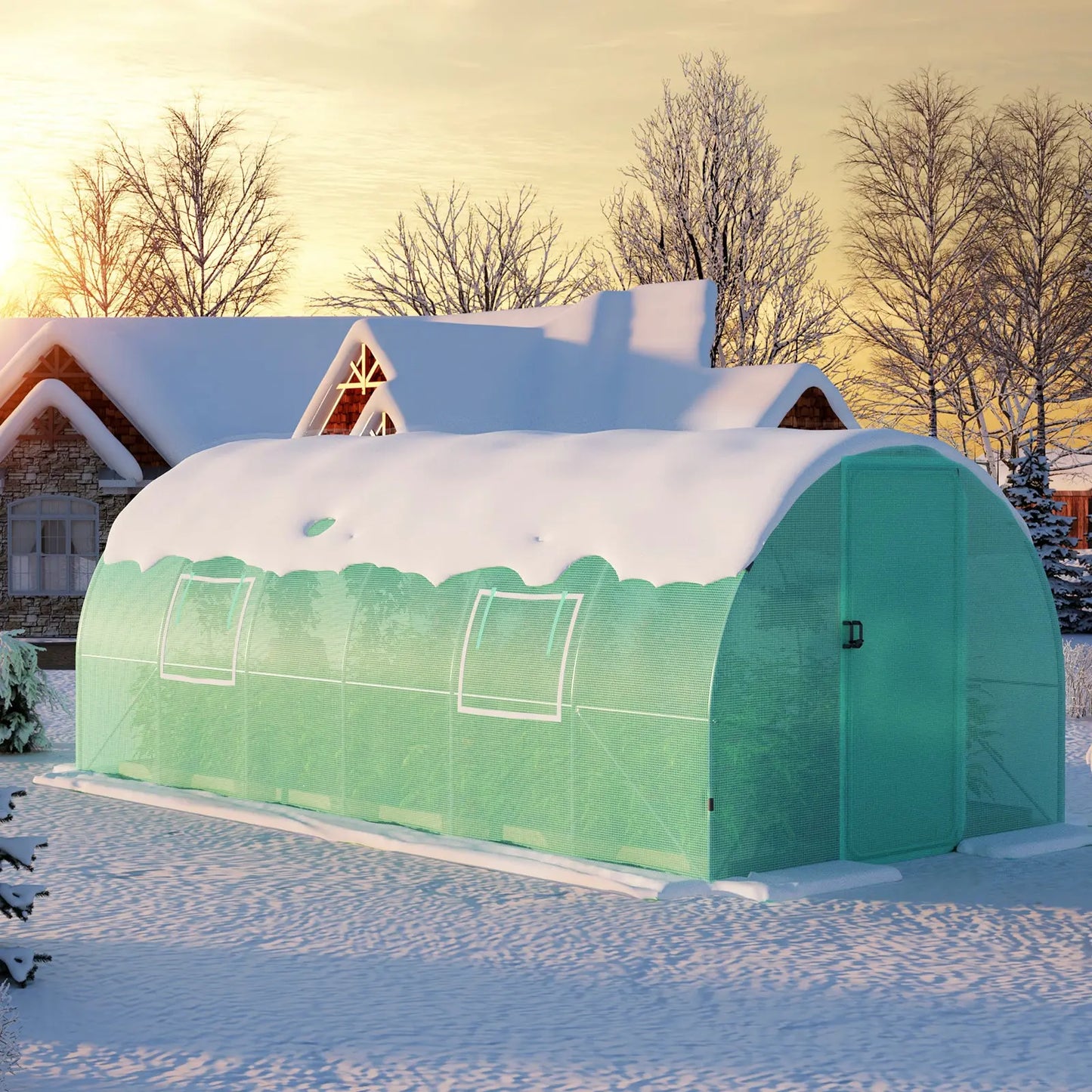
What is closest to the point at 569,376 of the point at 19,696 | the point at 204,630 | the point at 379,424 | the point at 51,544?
the point at 379,424

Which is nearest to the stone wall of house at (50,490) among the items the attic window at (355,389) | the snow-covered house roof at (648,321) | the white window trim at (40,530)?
the white window trim at (40,530)

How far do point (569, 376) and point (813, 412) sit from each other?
14.2ft

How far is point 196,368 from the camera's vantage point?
3288 cm

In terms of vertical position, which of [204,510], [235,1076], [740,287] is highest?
[740,287]

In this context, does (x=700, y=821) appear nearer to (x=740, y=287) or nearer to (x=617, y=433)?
(x=617, y=433)

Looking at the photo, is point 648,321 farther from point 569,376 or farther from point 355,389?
point 355,389

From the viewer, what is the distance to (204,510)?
1542 cm

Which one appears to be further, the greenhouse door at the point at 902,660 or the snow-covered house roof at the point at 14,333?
the snow-covered house roof at the point at 14,333

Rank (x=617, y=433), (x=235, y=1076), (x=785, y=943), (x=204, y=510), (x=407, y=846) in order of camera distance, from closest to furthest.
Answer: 1. (x=235, y=1076)
2. (x=785, y=943)
3. (x=407, y=846)
4. (x=617, y=433)
5. (x=204, y=510)

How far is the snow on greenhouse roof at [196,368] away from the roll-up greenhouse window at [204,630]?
14806 mm

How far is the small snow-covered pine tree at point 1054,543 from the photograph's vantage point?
3531 cm

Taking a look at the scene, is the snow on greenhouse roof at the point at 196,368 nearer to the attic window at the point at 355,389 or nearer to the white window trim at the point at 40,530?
the attic window at the point at 355,389

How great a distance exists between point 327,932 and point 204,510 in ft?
20.4

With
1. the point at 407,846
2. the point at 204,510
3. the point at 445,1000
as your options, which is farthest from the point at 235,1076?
the point at 204,510
